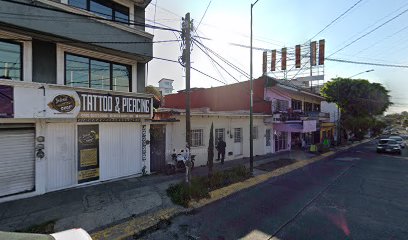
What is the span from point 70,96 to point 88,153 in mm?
2586

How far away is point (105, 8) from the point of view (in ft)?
32.2

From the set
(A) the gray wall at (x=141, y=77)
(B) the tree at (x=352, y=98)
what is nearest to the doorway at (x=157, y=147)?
(A) the gray wall at (x=141, y=77)

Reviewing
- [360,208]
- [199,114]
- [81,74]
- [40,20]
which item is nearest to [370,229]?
[360,208]

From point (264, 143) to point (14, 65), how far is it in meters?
17.3

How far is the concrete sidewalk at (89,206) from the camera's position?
240 inches

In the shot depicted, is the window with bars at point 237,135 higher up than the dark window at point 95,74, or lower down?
lower down

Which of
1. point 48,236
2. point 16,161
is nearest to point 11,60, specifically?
point 16,161

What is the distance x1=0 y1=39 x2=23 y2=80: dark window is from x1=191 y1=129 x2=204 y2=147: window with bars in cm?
878

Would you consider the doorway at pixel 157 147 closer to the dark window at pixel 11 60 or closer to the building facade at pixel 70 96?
the building facade at pixel 70 96

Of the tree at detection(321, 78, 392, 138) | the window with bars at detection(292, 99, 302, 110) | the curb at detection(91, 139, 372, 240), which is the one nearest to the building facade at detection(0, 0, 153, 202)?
the curb at detection(91, 139, 372, 240)

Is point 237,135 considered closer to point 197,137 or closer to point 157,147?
Result: point 197,137

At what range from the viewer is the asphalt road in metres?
5.77

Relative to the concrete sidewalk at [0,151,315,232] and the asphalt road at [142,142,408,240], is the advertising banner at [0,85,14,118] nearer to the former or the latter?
the concrete sidewalk at [0,151,315,232]

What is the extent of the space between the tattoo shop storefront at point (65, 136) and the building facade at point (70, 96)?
0.03 meters
